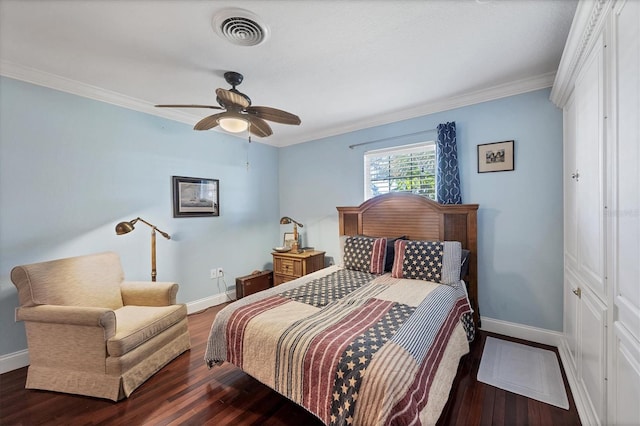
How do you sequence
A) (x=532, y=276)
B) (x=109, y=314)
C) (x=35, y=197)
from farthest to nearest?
(x=532, y=276), (x=35, y=197), (x=109, y=314)

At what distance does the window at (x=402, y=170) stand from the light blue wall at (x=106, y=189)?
1.95 m

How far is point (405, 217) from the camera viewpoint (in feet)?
10.3

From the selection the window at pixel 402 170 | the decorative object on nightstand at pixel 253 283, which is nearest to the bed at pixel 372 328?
the window at pixel 402 170

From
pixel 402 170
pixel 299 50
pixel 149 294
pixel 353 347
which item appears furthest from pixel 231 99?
pixel 402 170

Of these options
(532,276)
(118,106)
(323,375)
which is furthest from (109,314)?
(532,276)

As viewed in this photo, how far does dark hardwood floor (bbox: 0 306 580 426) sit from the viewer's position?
1642mm

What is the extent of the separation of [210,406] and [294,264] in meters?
1.98

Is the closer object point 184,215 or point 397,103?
point 397,103

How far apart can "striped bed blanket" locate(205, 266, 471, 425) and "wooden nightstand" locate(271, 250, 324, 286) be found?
3.99 ft

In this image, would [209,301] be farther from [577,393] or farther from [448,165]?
[577,393]

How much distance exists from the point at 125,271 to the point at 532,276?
4.28 meters

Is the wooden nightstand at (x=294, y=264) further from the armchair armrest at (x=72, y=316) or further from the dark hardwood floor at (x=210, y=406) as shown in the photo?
the armchair armrest at (x=72, y=316)

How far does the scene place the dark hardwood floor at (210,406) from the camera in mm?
1642

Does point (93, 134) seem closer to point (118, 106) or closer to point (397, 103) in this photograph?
point (118, 106)
